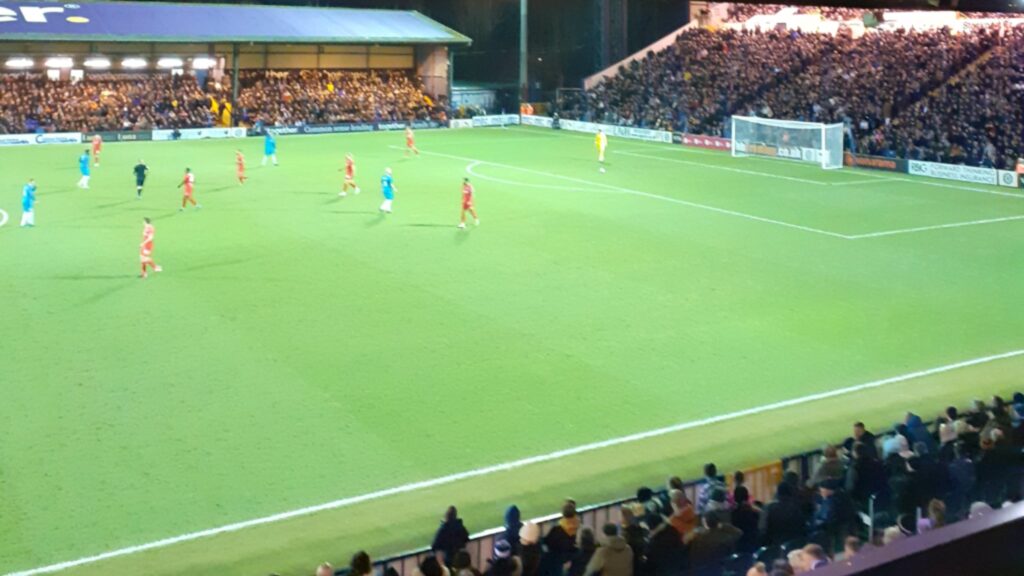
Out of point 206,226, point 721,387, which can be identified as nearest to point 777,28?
point 206,226

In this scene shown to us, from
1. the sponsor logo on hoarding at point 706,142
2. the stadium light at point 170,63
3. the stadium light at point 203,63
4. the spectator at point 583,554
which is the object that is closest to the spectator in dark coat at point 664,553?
the spectator at point 583,554

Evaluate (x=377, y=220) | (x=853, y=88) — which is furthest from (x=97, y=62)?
(x=853, y=88)

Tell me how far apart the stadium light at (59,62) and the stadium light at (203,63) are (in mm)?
7263

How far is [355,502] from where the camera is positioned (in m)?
12.8

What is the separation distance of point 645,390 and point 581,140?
43541 millimetres

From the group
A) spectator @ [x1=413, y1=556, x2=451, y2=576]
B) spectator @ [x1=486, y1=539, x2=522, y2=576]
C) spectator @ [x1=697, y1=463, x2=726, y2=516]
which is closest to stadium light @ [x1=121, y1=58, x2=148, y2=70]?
spectator @ [x1=697, y1=463, x2=726, y2=516]

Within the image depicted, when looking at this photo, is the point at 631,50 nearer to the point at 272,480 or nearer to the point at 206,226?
the point at 206,226

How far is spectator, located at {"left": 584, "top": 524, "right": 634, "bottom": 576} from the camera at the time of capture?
835cm

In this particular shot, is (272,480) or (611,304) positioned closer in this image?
(272,480)

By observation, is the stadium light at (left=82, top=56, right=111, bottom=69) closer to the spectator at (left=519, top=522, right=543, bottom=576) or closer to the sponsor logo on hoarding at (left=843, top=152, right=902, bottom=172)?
the sponsor logo on hoarding at (left=843, top=152, right=902, bottom=172)

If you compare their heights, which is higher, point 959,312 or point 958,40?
point 958,40

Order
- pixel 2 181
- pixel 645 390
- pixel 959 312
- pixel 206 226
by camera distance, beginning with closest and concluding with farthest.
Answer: pixel 645 390 < pixel 959 312 < pixel 206 226 < pixel 2 181

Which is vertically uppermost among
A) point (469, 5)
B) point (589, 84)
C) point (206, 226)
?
point (469, 5)

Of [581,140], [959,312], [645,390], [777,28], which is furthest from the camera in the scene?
[777,28]
